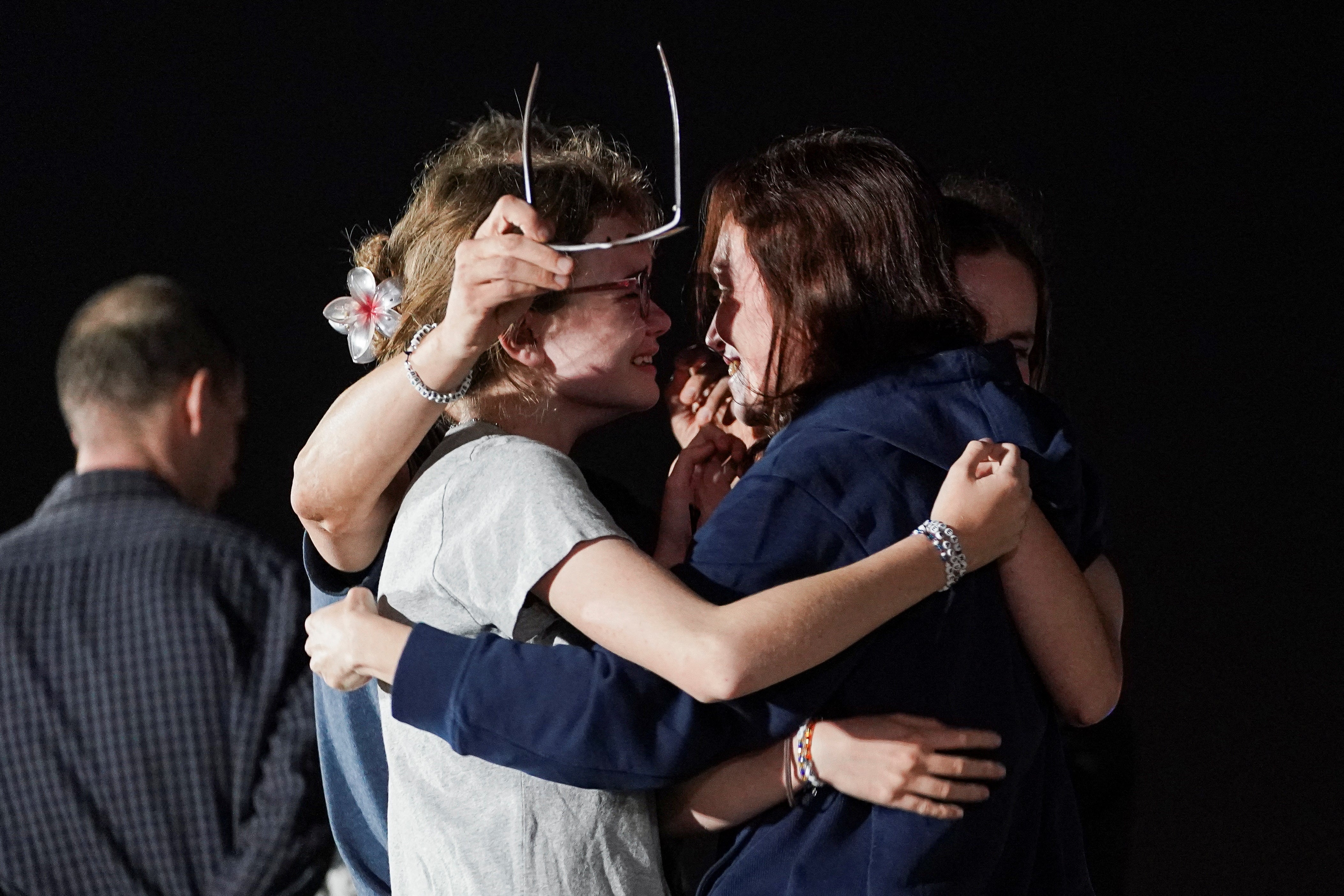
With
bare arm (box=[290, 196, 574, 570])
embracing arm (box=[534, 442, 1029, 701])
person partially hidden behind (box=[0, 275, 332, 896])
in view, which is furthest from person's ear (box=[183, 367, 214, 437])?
embracing arm (box=[534, 442, 1029, 701])

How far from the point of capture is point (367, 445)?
1355mm

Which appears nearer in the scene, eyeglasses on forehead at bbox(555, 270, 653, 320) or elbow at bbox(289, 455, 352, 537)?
elbow at bbox(289, 455, 352, 537)

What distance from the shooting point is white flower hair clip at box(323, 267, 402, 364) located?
60.9 inches

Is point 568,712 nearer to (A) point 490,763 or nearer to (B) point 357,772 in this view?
(A) point 490,763

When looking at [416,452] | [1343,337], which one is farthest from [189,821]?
[1343,337]

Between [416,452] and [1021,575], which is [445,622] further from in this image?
[1021,575]

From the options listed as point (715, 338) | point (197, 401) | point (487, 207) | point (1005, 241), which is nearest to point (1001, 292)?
point (1005, 241)

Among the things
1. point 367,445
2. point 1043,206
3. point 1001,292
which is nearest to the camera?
point 367,445

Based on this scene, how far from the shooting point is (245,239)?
8.48ft

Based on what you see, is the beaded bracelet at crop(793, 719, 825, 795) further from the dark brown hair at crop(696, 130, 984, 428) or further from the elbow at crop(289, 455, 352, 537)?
the elbow at crop(289, 455, 352, 537)

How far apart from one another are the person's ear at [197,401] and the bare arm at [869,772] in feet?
2.98

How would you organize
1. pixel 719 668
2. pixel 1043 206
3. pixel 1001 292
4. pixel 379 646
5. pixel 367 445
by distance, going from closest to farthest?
pixel 719 668 < pixel 379 646 < pixel 367 445 < pixel 1001 292 < pixel 1043 206

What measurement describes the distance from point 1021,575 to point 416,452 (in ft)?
2.06

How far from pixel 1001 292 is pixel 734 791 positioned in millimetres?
665
